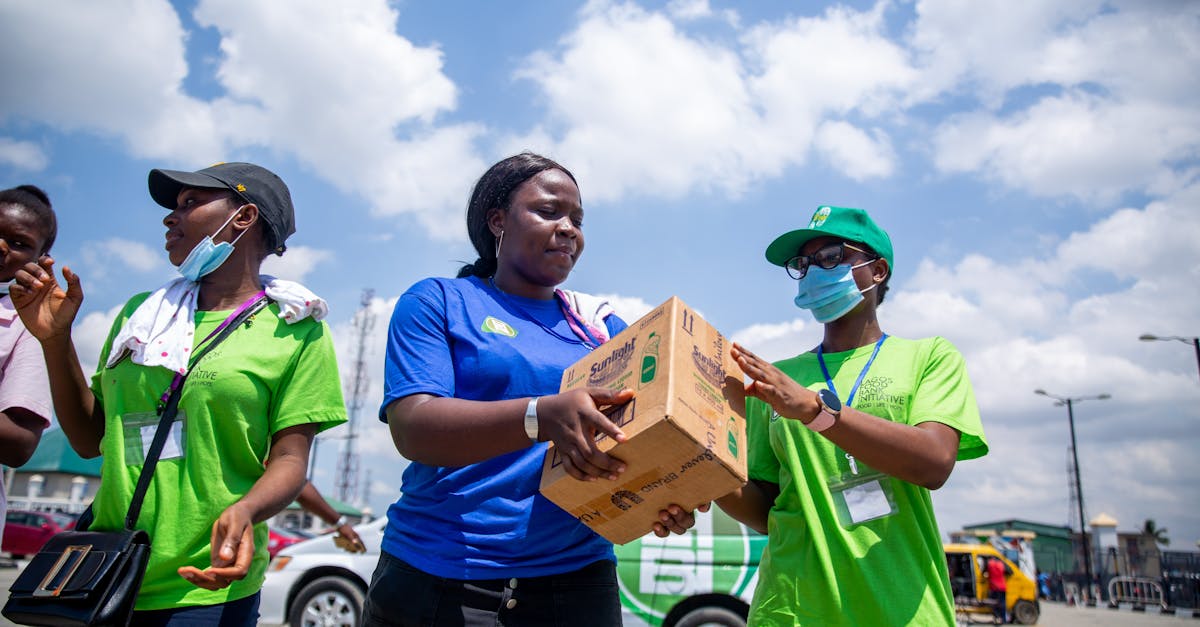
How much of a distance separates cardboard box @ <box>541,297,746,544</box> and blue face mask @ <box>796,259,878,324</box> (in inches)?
32.4

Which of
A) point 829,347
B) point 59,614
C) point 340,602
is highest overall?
point 829,347

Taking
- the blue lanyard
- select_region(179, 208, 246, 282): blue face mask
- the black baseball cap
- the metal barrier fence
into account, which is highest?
the black baseball cap

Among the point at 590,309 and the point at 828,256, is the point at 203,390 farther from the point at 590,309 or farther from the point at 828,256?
the point at 828,256

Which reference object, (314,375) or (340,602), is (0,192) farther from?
(340,602)

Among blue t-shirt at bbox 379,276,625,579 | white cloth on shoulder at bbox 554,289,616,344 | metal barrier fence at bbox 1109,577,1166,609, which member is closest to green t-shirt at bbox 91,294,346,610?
blue t-shirt at bbox 379,276,625,579

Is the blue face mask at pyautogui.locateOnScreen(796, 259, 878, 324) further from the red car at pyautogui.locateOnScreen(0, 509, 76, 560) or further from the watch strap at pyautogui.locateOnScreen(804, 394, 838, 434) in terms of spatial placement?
the red car at pyautogui.locateOnScreen(0, 509, 76, 560)

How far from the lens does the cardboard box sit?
161 centimetres

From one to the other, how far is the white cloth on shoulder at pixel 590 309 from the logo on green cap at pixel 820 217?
80 cm

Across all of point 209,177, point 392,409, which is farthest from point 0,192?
point 392,409

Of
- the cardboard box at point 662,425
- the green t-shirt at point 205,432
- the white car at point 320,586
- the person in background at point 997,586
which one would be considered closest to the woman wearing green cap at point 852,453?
the cardboard box at point 662,425

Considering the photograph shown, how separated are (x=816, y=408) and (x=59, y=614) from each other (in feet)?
6.37

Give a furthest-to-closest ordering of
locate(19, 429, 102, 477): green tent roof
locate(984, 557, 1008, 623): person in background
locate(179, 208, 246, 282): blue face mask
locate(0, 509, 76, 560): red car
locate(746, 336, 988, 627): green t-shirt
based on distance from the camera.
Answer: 1. locate(19, 429, 102, 477): green tent roof
2. locate(0, 509, 76, 560): red car
3. locate(984, 557, 1008, 623): person in background
4. locate(179, 208, 246, 282): blue face mask
5. locate(746, 336, 988, 627): green t-shirt

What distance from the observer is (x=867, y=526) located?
7.55 feet

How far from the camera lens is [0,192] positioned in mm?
2992
